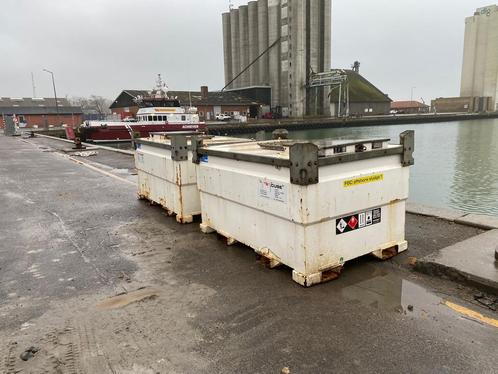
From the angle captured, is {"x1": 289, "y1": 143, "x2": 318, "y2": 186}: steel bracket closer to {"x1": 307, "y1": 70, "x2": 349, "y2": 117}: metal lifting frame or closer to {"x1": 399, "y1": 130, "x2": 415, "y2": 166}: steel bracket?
{"x1": 399, "y1": 130, "x2": 415, "y2": 166}: steel bracket

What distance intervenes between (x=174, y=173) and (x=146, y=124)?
29.9 meters

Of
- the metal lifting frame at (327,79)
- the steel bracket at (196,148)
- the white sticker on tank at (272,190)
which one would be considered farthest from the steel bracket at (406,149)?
the metal lifting frame at (327,79)

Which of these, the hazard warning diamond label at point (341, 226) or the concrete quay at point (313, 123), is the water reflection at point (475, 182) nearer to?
the hazard warning diamond label at point (341, 226)

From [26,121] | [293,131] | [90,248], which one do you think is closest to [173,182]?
[90,248]

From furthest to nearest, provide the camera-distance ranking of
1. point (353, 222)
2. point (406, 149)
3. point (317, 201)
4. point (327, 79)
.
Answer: point (327, 79), point (406, 149), point (353, 222), point (317, 201)

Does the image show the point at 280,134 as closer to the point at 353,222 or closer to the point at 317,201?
the point at 353,222

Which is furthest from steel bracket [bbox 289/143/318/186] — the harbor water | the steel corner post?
the harbor water

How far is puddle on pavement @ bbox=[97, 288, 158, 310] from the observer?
3.77 meters

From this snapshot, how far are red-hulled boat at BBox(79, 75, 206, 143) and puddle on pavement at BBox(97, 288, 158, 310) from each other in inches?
1262

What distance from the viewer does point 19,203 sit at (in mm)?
8555

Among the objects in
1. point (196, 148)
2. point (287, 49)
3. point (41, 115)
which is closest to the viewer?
point (196, 148)

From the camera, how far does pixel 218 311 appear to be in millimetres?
3594

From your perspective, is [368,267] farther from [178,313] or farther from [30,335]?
[30,335]

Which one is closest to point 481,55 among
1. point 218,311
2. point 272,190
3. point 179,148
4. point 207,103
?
point 207,103
